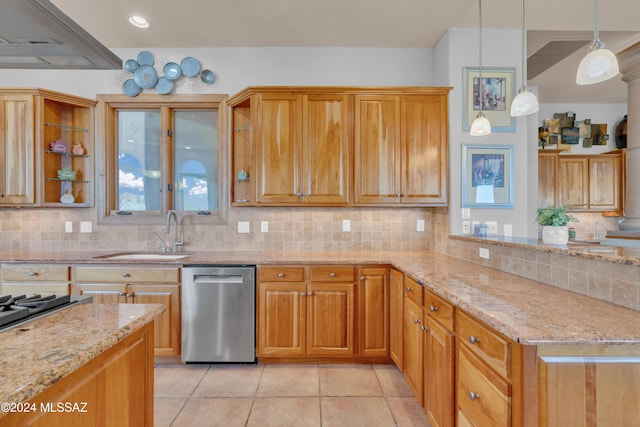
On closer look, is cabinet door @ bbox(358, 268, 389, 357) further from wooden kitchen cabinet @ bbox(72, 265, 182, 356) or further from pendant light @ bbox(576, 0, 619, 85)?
pendant light @ bbox(576, 0, 619, 85)

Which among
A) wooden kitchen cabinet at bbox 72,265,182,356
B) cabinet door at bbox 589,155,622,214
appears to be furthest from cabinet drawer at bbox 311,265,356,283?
cabinet door at bbox 589,155,622,214

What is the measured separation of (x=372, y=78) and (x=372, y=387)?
2852 millimetres

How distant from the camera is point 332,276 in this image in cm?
262

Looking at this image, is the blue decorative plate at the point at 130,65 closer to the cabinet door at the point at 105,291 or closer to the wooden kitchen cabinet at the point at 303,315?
the cabinet door at the point at 105,291

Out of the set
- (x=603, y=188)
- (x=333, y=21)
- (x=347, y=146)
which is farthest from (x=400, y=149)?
(x=603, y=188)

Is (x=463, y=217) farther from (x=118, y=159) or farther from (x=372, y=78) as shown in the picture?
(x=118, y=159)

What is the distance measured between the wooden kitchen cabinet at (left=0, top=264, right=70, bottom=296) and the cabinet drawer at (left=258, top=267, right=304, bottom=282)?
1617mm

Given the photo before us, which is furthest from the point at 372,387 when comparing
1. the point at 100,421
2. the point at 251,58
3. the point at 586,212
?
the point at 586,212

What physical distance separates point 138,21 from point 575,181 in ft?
19.0

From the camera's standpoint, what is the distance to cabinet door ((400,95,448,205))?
2914 millimetres

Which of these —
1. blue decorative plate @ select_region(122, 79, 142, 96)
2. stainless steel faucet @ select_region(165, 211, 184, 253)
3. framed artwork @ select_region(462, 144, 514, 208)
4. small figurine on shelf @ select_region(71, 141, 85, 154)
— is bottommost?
stainless steel faucet @ select_region(165, 211, 184, 253)

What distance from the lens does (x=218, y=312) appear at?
2582 mm

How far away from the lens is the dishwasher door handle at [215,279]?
2586 mm

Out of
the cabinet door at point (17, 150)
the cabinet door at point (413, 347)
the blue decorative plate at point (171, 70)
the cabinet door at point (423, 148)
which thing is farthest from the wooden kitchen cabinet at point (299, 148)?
the cabinet door at point (17, 150)
